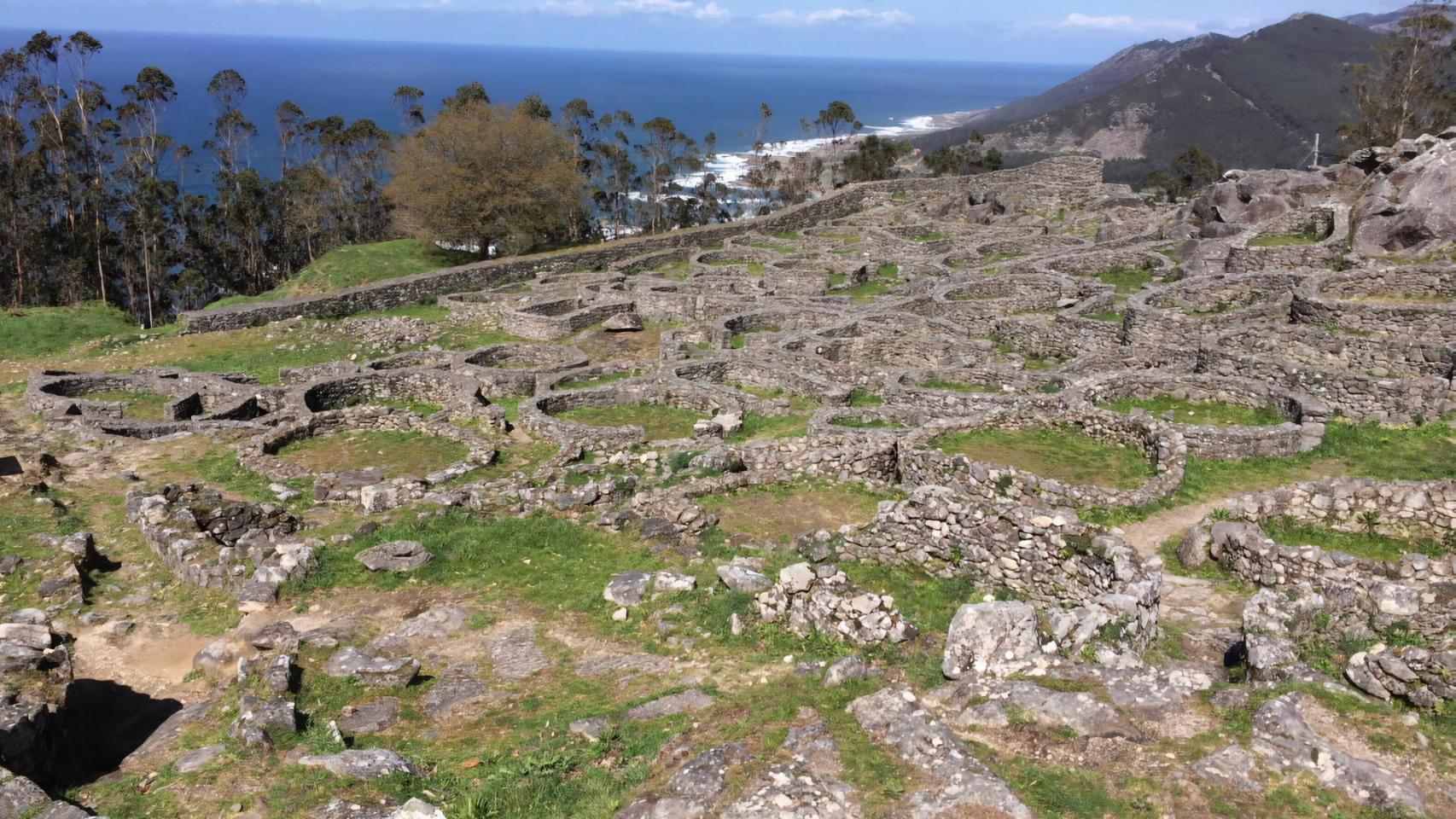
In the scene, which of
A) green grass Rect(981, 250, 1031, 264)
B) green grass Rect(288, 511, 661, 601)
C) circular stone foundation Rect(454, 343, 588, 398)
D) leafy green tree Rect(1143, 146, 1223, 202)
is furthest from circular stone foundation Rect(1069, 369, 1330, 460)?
leafy green tree Rect(1143, 146, 1223, 202)

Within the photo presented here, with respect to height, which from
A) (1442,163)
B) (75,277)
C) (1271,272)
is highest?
(1442,163)

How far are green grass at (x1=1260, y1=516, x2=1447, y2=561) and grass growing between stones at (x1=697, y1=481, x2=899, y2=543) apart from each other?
6806mm

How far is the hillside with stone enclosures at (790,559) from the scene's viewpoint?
918cm

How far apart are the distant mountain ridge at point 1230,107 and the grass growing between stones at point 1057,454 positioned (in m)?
126

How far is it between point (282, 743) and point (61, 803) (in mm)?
2251

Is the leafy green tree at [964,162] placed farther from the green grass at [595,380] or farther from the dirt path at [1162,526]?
the dirt path at [1162,526]

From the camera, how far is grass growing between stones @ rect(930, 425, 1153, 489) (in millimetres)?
19352

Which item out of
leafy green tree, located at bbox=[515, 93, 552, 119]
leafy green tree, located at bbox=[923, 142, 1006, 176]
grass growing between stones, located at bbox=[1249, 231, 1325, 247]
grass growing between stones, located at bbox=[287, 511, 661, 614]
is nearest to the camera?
grass growing between stones, located at bbox=[287, 511, 661, 614]

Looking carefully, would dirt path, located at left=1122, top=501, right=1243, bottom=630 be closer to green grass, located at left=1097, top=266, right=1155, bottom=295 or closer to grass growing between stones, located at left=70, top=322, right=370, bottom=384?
green grass, located at left=1097, top=266, right=1155, bottom=295

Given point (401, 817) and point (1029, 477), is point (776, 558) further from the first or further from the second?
point (401, 817)

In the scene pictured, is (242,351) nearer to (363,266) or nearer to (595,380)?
(363,266)

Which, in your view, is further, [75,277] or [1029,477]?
[75,277]

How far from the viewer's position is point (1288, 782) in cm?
808

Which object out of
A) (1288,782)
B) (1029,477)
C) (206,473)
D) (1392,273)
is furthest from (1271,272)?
(206,473)
